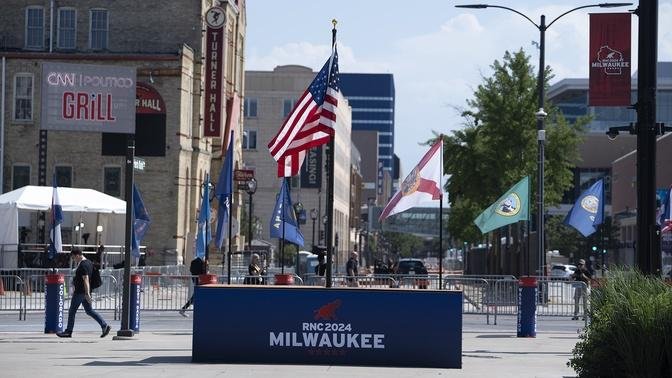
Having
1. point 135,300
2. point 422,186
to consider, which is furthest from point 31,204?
point 422,186

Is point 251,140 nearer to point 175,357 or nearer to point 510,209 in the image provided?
point 510,209

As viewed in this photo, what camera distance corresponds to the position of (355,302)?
17.8 m

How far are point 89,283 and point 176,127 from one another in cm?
3678

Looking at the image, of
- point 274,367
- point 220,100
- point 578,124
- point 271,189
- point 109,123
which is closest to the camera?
point 274,367

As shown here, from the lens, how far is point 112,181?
60938 millimetres

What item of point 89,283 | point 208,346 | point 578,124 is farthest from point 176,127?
point 208,346

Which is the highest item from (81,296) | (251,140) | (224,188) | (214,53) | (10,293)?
(214,53)

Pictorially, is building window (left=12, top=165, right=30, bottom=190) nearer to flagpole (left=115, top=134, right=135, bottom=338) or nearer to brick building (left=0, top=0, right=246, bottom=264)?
brick building (left=0, top=0, right=246, bottom=264)

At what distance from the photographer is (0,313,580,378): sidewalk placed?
16.6 metres

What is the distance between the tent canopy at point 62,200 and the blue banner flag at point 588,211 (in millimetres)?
17513

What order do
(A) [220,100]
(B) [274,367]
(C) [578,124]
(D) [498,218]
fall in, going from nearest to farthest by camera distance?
(B) [274,367]
(D) [498,218]
(C) [578,124]
(A) [220,100]

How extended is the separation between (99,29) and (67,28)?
158 cm

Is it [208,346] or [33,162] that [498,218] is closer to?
[208,346]

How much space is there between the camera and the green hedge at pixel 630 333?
13383 mm
